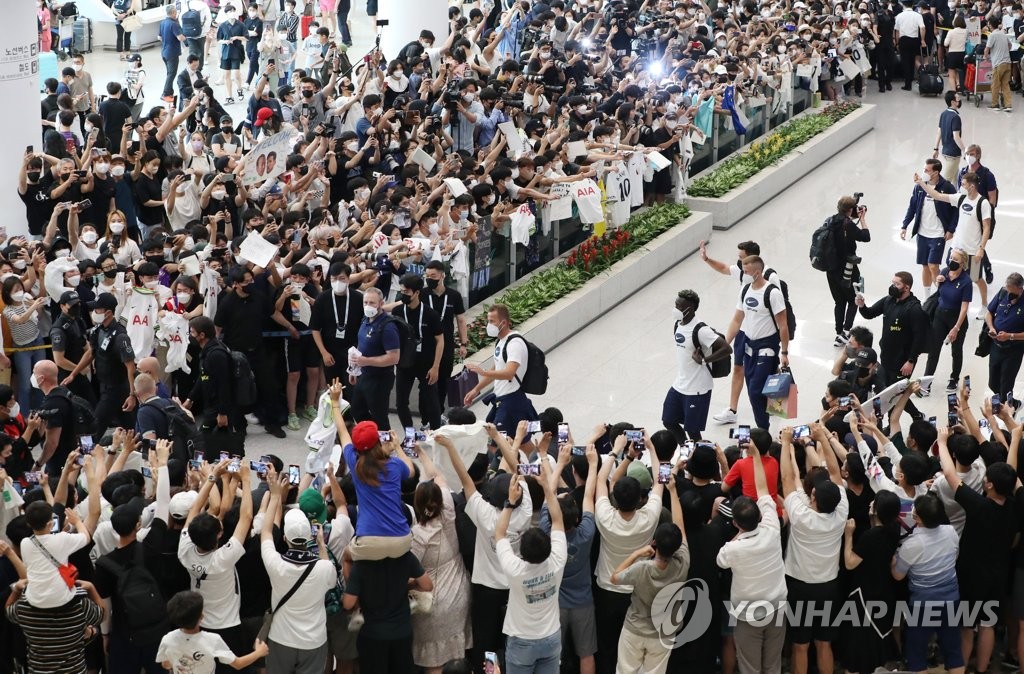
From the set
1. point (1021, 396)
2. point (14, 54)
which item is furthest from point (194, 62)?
point (1021, 396)

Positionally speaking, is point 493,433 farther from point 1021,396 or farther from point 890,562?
point 1021,396

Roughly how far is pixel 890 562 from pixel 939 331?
550 cm

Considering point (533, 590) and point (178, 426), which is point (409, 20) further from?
point (533, 590)

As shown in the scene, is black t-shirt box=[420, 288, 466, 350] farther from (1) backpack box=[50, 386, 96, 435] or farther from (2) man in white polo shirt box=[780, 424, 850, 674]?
(2) man in white polo shirt box=[780, 424, 850, 674]

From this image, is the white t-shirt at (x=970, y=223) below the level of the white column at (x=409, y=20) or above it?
below

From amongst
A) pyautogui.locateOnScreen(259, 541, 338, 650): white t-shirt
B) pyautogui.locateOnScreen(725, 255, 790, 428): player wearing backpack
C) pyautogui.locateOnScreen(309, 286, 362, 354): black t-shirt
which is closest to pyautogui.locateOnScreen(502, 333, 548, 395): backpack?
pyautogui.locateOnScreen(309, 286, 362, 354): black t-shirt

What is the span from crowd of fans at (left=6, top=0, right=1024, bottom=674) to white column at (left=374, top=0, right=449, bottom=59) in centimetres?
79

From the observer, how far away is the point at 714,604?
876 cm

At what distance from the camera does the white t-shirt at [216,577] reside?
8.09 meters

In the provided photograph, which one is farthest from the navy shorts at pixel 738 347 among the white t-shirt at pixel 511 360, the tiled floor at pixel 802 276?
the white t-shirt at pixel 511 360

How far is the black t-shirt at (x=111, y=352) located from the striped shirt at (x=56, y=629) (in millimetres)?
4057

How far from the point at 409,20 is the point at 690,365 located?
11.0 m

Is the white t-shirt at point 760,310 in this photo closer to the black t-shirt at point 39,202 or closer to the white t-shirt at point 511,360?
the white t-shirt at point 511,360

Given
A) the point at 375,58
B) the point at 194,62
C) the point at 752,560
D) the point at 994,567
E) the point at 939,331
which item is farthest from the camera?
the point at 194,62
